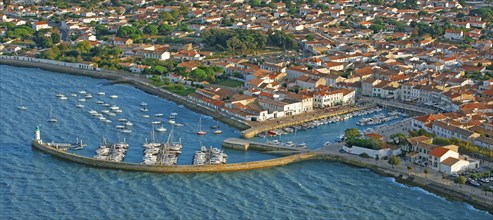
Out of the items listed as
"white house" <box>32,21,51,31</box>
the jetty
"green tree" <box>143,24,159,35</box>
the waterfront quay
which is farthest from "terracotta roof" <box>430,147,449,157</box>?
"white house" <box>32,21,51,31</box>

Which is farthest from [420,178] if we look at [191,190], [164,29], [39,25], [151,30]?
[39,25]

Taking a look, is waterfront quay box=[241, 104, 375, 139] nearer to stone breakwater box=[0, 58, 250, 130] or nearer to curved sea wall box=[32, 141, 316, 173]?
stone breakwater box=[0, 58, 250, 130]

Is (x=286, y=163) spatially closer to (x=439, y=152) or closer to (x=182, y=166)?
(x=182, y=166)

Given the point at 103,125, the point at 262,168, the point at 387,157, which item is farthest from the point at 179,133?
the point at 387,157

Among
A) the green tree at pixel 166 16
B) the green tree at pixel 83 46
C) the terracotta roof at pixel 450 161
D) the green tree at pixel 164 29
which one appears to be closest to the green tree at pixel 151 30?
the green tree at pixel 164 29

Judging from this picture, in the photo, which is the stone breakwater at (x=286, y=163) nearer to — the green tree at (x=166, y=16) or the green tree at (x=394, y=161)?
the green tree at (x=394, y=161)
